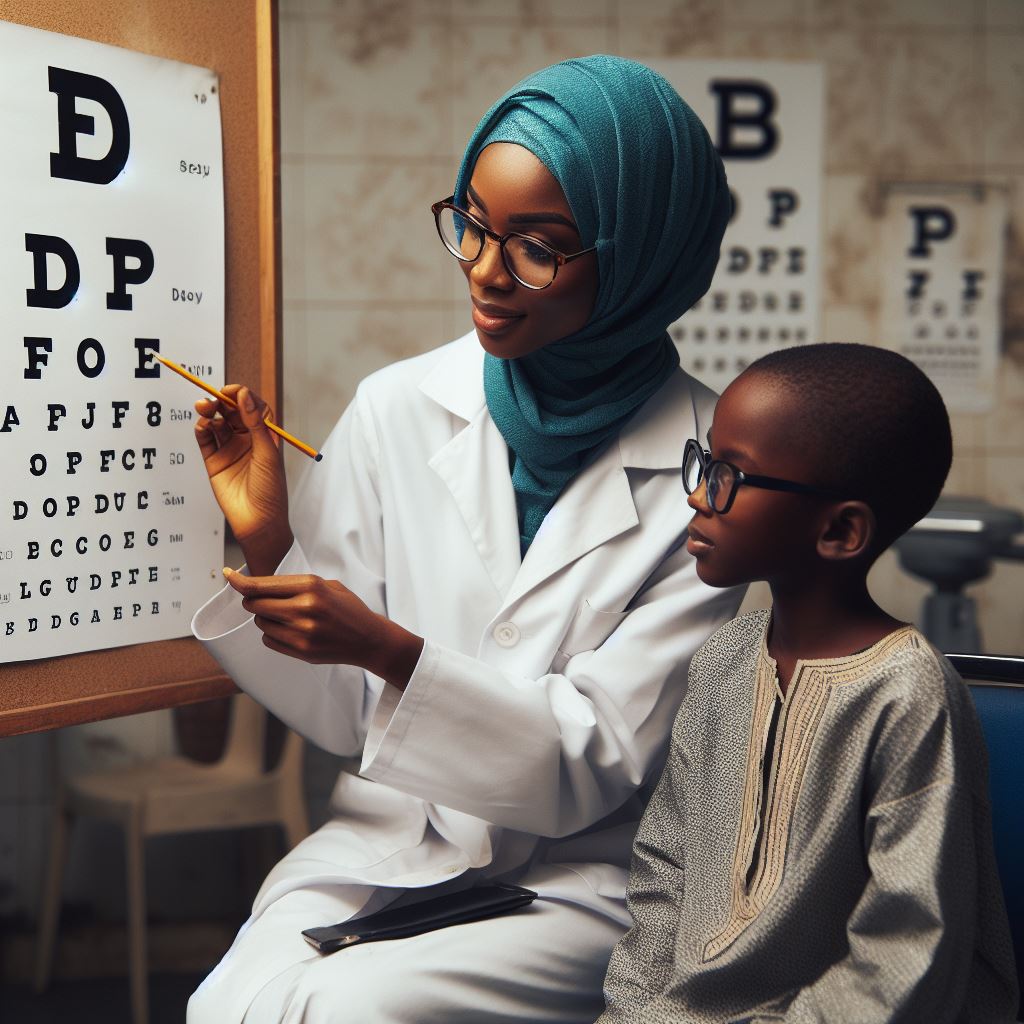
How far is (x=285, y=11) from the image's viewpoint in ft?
8.79

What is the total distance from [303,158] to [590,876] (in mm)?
1998

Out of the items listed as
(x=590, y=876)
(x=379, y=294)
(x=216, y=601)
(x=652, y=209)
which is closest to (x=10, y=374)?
(x=216, y=601)

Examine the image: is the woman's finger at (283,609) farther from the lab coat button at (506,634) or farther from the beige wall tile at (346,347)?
the beige wall tile at (346,347)

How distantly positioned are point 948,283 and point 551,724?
217 cm

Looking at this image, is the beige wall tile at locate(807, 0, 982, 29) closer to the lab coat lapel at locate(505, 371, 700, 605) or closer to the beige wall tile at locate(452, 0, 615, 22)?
the beige wall tile at locate(452, 0, 615, 22)

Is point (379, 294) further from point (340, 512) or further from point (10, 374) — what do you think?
point (10, 374)

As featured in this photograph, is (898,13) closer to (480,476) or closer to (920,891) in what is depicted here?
(480,476)

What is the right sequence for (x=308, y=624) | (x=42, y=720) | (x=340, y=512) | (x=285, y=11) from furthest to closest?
1. (x=285, y=11)
2. (x=340, y=512)
3. (x=42, y=720)
4. (x=308, y=624)

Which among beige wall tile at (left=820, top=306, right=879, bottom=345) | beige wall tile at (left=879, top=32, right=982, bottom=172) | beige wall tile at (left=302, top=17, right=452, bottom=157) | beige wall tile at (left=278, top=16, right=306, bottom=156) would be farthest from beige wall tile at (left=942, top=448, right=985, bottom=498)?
beige wall tile at (left=278, top=16, right=306, bottom=156)

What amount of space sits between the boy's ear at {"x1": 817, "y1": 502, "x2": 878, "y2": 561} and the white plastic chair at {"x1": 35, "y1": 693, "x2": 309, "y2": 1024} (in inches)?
70.1

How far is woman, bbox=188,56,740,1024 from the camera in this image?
1.07 metres

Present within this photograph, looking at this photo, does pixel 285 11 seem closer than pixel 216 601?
No

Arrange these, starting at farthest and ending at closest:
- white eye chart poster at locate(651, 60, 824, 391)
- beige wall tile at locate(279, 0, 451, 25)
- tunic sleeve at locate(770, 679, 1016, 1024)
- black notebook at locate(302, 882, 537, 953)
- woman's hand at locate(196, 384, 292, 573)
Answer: white eye chart poster at locate(651, 60, 824, 391)
beige wall tile at locate(279, 0, 451, 25)
woman's hand at locate(196, 384, 292, 573)
black notebook at locate(302, 882, 537, 953)
tunic sleeve at locate(770, 679, 1016, 1024)

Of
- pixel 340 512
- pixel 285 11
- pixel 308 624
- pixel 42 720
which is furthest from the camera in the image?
pixel 285 11
